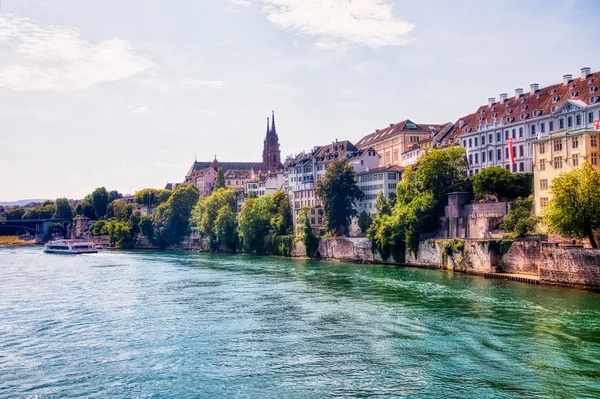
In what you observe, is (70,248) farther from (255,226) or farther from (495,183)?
(495,183)

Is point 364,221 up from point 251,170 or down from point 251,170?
down

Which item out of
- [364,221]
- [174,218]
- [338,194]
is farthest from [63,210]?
[364,221]

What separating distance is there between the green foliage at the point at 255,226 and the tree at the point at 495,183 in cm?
3555

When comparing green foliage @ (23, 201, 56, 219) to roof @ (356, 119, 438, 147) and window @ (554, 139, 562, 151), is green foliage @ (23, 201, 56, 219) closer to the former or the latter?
roof @ (356, 119, 438, 147)

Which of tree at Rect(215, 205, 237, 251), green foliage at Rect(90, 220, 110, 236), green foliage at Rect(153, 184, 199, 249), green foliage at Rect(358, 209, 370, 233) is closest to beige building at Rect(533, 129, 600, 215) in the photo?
green foliage at Rect(358, 209, 370, 233)

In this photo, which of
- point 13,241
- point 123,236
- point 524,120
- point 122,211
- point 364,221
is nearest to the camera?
point 524,120

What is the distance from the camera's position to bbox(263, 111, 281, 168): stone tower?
145500mm

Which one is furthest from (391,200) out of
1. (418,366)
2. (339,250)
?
(418,366)

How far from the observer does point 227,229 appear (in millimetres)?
92562

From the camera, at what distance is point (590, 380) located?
20844 millimetres

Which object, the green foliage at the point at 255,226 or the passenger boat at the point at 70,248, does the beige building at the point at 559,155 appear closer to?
the green foliage at the point at 255,226

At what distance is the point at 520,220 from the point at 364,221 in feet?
82.0

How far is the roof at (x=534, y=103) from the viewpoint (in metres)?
54.4

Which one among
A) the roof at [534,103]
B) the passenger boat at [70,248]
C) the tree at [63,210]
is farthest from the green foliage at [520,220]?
the tree at [63,210]
